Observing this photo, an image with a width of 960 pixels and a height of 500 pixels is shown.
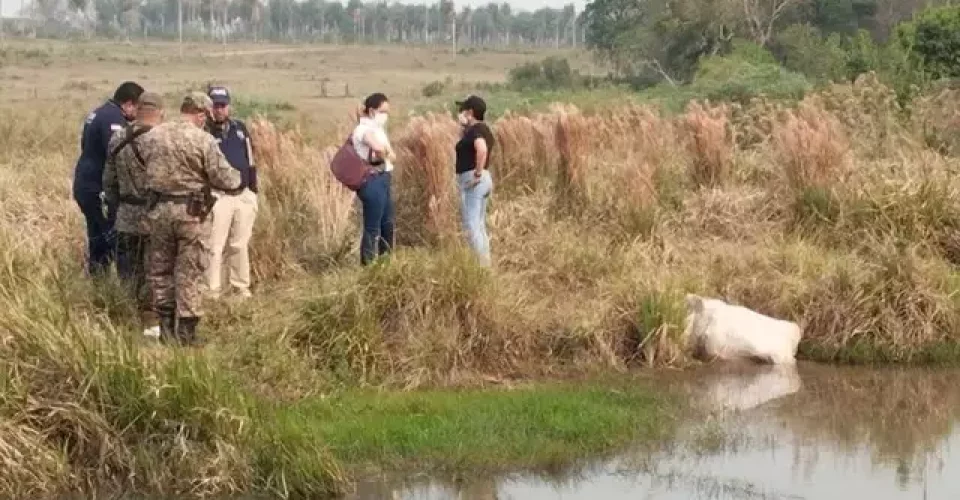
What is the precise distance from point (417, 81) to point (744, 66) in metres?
30.7

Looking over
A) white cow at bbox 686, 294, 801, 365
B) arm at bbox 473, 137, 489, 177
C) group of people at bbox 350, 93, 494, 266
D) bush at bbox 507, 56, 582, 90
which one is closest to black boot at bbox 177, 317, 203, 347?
group of people at bbox 350, 93, 494, 266

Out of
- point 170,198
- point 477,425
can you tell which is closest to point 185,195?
point 170,198

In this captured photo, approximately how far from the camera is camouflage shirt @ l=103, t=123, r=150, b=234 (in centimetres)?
877

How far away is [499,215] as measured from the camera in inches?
476

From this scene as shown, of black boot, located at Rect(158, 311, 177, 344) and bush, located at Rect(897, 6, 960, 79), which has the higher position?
bush, located at Rect(897, 6, 960, 79)

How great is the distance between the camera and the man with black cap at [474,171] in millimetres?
10664

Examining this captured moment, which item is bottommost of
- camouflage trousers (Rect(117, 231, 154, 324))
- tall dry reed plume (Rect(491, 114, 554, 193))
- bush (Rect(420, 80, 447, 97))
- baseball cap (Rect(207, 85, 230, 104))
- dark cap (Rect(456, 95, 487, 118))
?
bush (Rect(420, 80, 447, 97))

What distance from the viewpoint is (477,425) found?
763 centimetres

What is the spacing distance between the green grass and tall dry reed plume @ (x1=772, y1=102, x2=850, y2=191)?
4.29 metres

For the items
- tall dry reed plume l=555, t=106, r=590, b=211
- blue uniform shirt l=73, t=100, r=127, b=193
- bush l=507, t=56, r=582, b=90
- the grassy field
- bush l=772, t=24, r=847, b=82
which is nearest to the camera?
the grassy field

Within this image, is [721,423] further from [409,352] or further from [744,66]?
[744,66]

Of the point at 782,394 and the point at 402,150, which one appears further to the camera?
the point at 402,150

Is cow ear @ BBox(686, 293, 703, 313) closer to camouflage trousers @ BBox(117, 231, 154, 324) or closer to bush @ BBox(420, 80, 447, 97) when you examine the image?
camouflage trousers @ BBox(117, 231, 154, 324)

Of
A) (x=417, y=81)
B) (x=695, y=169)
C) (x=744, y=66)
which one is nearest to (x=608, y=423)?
(x=695, y=169)
